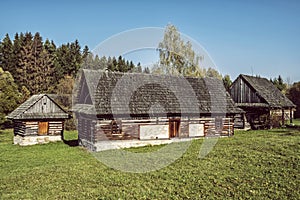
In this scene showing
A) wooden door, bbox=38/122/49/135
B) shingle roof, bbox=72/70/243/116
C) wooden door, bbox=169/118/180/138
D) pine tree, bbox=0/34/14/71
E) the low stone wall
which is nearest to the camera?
shingle roof, bbox=72/70/243/116

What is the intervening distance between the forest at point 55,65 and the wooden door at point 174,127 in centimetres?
1450

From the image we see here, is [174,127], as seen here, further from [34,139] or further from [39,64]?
[39,64]

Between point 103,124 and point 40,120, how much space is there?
24.8ft

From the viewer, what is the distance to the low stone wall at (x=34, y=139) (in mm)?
24375

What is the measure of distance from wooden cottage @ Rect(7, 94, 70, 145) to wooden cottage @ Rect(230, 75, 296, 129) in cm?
1897

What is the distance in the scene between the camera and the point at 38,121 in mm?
25109

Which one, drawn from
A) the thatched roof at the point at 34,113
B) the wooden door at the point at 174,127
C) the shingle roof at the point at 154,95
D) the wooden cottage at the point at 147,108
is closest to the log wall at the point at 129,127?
the wooden cottage at the point at 147,108

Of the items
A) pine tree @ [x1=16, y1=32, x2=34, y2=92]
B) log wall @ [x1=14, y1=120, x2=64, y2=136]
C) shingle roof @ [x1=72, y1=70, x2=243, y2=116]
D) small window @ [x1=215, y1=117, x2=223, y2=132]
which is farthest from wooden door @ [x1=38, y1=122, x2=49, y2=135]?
pine tree @ [x1=16, y1=32, x2=34, y2=92]

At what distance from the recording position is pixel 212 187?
Answer: 10945mm

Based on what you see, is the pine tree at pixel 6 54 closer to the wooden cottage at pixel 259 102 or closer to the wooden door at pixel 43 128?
the wooden door at pixel 43 128

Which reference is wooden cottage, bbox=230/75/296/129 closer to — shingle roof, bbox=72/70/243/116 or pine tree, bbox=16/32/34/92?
shingle roof, bbox=72/70/243/116

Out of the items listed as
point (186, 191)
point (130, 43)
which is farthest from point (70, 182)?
point (130, 43)

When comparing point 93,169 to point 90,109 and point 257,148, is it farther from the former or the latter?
point 257,148

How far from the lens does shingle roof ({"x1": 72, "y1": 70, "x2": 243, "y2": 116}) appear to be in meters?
21.5
